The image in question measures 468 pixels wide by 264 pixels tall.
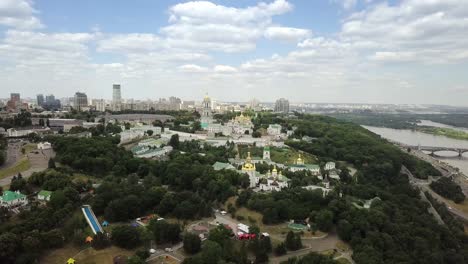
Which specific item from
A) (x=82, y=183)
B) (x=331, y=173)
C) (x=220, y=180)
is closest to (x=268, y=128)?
(x=331, y=173)

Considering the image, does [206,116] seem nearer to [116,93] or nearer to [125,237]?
[125,237]

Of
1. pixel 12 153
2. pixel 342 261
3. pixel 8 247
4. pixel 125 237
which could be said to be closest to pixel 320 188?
pixel 342 261

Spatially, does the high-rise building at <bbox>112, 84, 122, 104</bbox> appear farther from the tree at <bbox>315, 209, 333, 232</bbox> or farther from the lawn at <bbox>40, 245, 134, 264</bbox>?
the tree at <bbox>315, 209, 333, 232</bbox>

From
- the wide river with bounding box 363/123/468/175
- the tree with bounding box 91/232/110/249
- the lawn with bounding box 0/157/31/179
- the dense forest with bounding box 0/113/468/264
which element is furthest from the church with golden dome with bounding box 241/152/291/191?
the wide river with bounding box 363/123/468/175

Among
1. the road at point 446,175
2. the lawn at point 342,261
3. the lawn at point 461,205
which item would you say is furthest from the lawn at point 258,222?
the lawn at point 461,205

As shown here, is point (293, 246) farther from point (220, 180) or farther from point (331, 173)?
point (331, 173)

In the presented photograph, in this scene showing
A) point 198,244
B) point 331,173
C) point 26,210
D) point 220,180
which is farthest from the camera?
point 331,173
